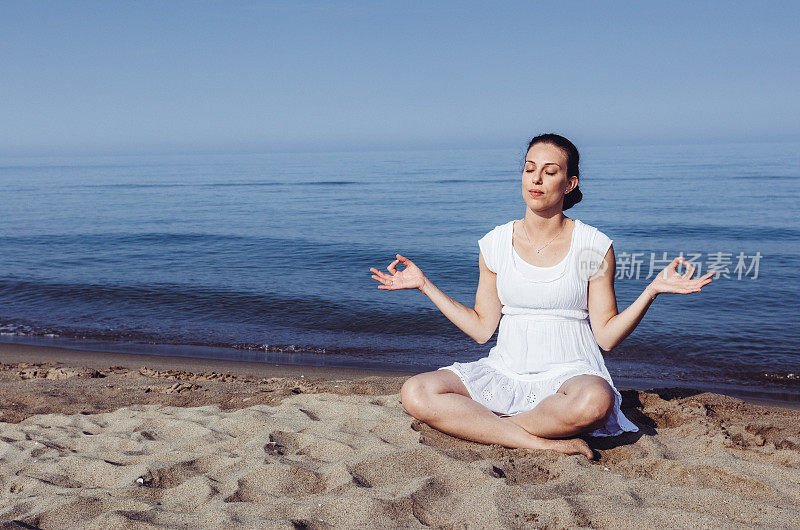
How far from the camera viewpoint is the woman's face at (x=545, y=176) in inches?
152

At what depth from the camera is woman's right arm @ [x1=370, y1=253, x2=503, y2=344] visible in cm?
419

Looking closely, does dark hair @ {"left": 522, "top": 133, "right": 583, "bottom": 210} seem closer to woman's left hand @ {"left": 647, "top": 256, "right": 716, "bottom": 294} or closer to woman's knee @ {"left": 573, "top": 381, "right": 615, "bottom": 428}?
woman's left hand @ {"left": 647, "top": 256, "right": 716, "bottom": 294}

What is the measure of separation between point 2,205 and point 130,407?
2374 cm

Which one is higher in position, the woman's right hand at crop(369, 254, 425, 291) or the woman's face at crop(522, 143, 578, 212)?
the woman's face at crop(522, 143, 578, 212)

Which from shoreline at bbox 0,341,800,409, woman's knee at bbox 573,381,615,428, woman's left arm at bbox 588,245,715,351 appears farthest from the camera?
shoreline at bbox 0,341,800,409

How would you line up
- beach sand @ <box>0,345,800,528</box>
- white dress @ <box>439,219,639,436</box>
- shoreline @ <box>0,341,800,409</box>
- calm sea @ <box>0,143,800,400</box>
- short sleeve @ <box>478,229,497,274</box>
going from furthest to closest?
calm sea @ <box>0,143,800,400</box>, shoreline @ <box>0,341,800,409</box>, short sleeve @ <box>478,229,497,274</box>, white dress @ <box>439,219,639,436</box>, beach sand @ <box>0,345,800,528</box>

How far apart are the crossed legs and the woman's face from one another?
1094 mm

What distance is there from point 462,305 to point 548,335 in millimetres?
615

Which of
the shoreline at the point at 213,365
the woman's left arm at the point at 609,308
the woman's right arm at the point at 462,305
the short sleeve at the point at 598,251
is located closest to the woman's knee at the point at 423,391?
the woman's right arm at the point at 462,305

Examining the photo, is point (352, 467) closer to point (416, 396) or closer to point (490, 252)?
point (416, 396)

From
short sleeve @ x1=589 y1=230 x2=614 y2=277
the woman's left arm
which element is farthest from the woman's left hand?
short sleeve @ x1=589 y1=230 x2=614 y2=277

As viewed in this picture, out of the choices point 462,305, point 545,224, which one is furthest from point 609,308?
point 462,305

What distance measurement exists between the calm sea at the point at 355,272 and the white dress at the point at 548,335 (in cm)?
144

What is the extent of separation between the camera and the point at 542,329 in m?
3.90
